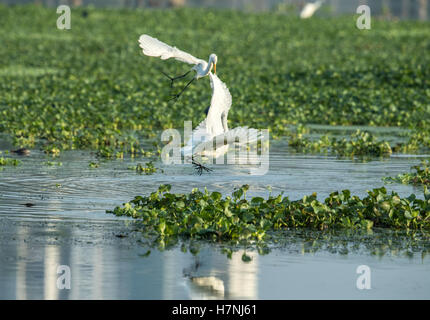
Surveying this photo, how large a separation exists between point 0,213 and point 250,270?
11.3ft

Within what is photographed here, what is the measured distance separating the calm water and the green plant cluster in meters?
4.06

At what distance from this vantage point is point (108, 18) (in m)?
50.6

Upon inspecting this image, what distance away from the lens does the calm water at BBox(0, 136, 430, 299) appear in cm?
→ 761

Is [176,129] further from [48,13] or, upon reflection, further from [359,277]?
[48,13]

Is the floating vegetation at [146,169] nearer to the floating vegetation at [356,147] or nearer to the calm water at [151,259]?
the calm water at [151,259]

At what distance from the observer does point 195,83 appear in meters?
26.6

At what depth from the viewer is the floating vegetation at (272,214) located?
31.2 ft

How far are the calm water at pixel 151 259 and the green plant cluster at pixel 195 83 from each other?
4.06m

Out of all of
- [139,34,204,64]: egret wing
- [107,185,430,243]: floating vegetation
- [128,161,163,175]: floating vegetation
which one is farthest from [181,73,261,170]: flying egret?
[128,161,163,175]: floating vegetation

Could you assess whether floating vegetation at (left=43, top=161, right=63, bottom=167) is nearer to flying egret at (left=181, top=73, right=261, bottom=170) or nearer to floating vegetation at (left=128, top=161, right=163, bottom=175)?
floating vegetation at (left=128, top=161, right=163, bottom=175)

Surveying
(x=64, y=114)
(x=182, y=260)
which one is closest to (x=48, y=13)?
(x=64, y=114)

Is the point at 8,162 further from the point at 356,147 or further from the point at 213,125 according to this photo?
the point at 356,147

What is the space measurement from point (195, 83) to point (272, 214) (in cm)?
1685

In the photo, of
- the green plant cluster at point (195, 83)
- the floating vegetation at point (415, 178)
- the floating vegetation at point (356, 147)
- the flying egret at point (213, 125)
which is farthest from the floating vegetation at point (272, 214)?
the floating vegetation at point (356, 147)
